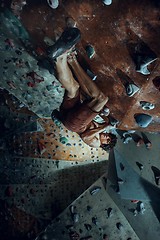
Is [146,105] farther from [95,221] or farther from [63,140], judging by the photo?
[95,221]

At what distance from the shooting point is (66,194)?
2.47m

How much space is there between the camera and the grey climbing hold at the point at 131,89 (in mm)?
1269

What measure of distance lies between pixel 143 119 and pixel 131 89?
0.23 metres

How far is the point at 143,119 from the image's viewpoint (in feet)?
4.79

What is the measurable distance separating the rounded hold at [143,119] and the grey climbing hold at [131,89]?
0.57 feet

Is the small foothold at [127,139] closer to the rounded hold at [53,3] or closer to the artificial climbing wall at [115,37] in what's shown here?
the artificial climbing wall at [115,37]

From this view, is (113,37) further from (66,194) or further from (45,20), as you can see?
(66,194)

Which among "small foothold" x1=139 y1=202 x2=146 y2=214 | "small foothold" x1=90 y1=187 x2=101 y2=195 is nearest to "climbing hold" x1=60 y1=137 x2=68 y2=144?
"small foothold" x1=90 y1=187 x2=101 y2=195

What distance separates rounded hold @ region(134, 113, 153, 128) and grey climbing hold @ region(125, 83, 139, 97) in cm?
17

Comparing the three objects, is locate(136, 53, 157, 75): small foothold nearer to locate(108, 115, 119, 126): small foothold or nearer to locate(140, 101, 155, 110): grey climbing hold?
locate(140, 101, 155, 110): grey climbing hold

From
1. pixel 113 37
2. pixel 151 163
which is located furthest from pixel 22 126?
pixel 113 37

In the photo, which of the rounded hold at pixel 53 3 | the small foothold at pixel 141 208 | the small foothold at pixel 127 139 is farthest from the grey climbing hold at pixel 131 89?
the small foothold at pixel 141 208

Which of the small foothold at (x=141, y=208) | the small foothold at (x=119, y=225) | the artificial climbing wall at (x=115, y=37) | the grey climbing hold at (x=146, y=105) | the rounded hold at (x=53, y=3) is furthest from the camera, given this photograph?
the small foothold at (x=119, y=225)

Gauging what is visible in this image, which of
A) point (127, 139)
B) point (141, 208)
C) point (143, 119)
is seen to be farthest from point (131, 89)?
point (141, 208)
